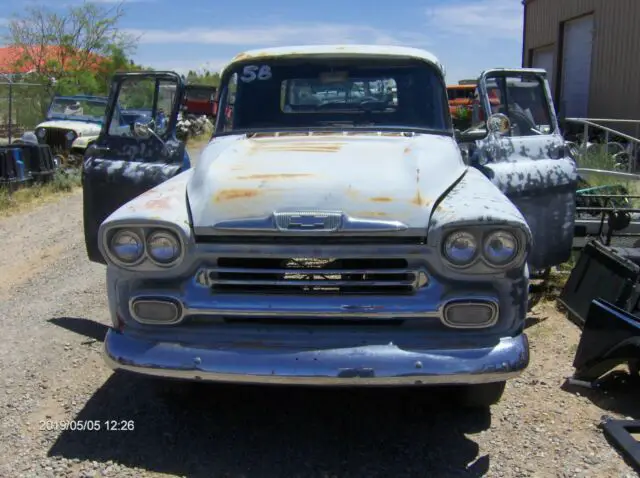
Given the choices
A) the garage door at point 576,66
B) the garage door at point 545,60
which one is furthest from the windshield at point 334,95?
the garage door at point 545,60

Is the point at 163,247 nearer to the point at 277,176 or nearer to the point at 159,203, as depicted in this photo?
the point at 159,203

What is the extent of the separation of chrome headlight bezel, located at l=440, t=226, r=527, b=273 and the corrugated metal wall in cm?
1245

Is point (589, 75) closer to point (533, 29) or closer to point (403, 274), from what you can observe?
point (533, 29)

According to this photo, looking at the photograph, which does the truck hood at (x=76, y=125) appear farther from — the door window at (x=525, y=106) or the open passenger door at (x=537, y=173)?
the open passenger door at (x=537, y=173)

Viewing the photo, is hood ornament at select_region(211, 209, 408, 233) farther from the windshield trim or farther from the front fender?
the windshield trim

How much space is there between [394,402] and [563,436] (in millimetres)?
909

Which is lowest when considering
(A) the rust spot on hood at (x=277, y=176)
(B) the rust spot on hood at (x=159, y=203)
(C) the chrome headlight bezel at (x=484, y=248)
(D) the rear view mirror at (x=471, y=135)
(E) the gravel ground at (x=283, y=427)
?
(E) the gravel ground at (x=283, y=427)

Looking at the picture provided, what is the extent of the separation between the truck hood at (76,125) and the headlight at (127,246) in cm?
1199

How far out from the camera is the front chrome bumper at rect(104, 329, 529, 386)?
9.65 feet

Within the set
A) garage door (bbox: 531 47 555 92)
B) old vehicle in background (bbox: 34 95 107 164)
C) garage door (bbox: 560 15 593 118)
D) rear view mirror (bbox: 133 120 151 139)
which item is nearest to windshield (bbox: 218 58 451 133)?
rear view mirror (bbox: 133 120 151 139)

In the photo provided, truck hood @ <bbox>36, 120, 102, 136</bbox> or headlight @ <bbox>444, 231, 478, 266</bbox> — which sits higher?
truck hood @ <bbox>36, 120, 102, 136</bbox>

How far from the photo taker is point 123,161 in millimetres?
4812

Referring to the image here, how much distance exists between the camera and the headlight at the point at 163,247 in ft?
10.2

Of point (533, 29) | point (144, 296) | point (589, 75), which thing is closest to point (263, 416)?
point (144, 296)
